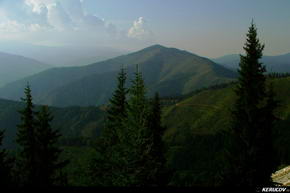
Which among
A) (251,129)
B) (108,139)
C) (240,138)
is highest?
(251,129)

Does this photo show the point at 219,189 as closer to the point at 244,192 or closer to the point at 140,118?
the point at 244,192

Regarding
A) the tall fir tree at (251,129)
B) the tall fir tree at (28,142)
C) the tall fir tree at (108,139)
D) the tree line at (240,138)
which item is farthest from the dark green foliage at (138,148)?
the tall fir tree at (28,142)

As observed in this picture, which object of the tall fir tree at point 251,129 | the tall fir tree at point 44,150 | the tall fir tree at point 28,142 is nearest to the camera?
the tall fir tree at point 251,129

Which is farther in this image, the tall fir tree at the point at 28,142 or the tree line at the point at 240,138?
the tall fir tree at the point at 28,142

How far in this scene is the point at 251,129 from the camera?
2336 cm

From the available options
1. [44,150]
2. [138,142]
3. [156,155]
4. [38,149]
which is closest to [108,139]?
[156,155]

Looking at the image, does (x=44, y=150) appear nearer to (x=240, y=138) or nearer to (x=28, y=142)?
(x=28, y=142)

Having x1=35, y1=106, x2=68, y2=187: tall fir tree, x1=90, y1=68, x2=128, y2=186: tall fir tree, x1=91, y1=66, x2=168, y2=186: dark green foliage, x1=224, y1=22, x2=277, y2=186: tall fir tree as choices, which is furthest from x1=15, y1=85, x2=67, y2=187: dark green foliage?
x1=224, y1=22, x2=277, y2=186: tall fir tree

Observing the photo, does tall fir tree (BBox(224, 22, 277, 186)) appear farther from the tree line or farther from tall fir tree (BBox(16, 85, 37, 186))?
tall fir tree (BBox(16, 85, 37, 186))

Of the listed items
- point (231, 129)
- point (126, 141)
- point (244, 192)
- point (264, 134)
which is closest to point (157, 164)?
point (126, 141)

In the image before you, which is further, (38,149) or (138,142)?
(38,149)

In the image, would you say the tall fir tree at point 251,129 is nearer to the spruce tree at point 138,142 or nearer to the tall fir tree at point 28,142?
the spruce tree at point 138,142

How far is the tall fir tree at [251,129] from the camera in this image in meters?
23.1

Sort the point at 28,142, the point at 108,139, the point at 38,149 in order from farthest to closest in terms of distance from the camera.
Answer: the point at 108,139 → the point at 28,142 → the point at 38,149
